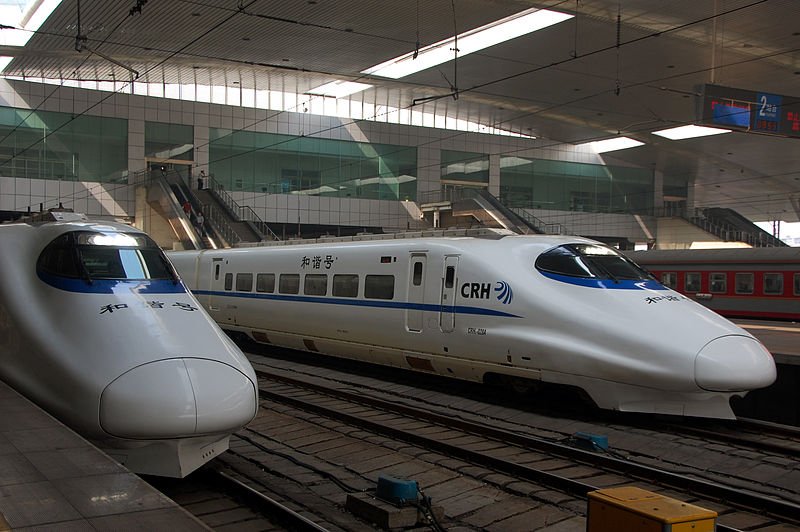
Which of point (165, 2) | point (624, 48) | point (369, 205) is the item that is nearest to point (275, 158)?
point (369, 205)

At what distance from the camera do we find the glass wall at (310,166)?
136 feet

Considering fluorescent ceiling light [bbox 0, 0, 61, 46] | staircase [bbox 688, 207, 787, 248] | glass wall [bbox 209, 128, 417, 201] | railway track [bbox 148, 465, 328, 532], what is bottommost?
railway track [bbox 148, 465, 328, 532]

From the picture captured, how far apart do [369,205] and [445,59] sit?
45.1 ft

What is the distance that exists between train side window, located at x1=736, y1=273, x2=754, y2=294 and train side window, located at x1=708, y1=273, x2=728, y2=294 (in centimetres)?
39

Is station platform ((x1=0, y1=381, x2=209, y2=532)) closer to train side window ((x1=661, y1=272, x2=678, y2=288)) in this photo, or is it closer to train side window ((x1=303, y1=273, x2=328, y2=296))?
train side window ((x1=303, y1=273, x2=328, y2=296))

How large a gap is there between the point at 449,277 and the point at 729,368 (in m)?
4.38

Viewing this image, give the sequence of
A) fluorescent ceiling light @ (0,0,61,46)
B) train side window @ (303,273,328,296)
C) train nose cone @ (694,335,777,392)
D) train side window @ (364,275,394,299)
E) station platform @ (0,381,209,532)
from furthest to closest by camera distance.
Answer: fluorescent ceiling light @ (0,0,61,46)
train side window @ (303,273,328,296)
train side window @ (364,275,394,299)
train nose cone @ (694,335,777,392)
station platform @ (0,381,209,532)

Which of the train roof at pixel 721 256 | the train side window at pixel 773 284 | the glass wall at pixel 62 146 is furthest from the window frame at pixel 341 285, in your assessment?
the glass wall at pixel 62 146

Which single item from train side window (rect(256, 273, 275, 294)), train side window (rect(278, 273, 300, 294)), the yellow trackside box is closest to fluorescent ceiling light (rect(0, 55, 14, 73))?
train side window (rect(256, 273, 275, 294))

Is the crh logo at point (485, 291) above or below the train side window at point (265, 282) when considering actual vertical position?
above

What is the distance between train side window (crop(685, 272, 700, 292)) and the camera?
917 inches

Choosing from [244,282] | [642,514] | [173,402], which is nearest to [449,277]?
[173,402]

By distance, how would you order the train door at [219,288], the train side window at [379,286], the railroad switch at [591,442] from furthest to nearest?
the train door at [219,288] → the train side window at [379,286] → the railroad switch at [591,442]

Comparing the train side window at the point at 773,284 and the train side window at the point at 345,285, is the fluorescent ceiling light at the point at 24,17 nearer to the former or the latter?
the train side window at the point at 345,285
